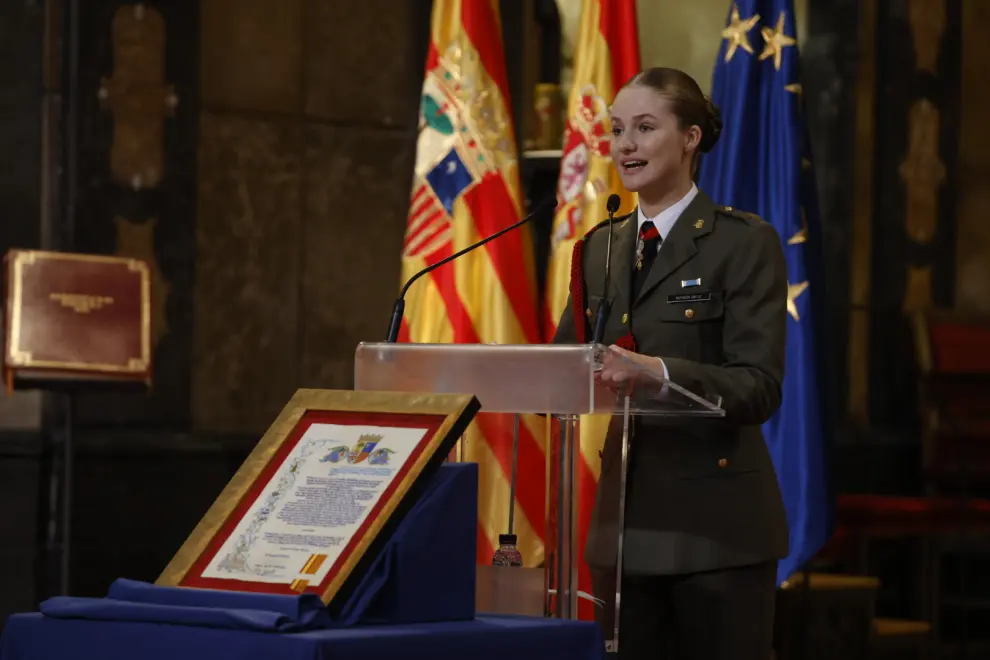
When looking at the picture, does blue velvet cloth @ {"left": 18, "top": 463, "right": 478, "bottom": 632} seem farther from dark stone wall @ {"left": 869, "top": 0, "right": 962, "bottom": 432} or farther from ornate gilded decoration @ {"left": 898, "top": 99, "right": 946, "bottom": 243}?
ornate gilded decoration @ {"left": 898, "top": 99, "right": 946, "bottom": 243}

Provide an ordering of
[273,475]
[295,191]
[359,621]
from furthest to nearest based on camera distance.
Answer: [295,191] < [273,475] < [359,621]

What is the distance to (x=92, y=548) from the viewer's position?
15.0 ft

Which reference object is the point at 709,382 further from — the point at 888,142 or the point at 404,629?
the point at 888,142

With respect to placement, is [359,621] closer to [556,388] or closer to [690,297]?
[556,388]

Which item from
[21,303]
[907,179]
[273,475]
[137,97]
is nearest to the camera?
[273,475]

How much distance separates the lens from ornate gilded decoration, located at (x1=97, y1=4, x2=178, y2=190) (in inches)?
183

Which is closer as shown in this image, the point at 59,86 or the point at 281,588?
the point at 281,588

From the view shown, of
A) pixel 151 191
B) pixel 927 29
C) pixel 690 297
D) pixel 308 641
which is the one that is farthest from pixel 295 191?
pixel 308 641

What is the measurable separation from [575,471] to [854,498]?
3432 millimetres

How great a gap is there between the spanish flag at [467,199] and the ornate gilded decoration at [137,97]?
3.06ft

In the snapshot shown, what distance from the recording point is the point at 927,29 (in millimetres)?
5781

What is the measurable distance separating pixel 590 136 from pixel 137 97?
146 centimetres

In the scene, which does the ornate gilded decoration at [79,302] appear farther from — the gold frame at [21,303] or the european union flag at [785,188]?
the european union flag at [785,188]

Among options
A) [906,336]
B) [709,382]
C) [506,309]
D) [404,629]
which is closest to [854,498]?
[906,336]
